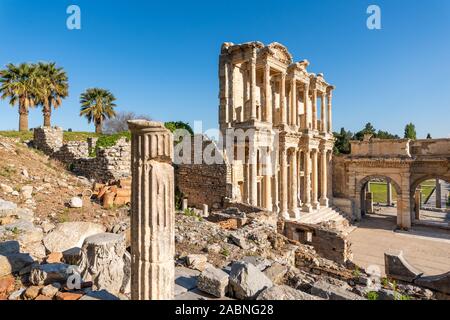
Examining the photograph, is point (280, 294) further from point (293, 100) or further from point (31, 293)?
point (293, 100)

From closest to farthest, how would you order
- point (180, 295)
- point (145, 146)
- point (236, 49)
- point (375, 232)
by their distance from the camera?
point (145, 146), point (180, 295), point (236, 49), point (375, 232)

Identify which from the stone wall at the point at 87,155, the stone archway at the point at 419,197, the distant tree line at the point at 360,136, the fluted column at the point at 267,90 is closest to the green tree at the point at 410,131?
the distant tree line at the point at 360,136

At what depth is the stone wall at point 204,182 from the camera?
15945 millimetres

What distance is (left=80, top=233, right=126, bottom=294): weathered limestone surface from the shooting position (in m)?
5.02

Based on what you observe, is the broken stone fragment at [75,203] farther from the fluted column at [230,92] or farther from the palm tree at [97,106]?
the palm tree at [97,106]

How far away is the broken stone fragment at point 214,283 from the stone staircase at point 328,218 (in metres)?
15.5

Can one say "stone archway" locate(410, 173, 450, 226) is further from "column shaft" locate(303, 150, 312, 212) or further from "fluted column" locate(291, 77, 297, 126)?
"fluted column" locate(291, 77, 297, 126)

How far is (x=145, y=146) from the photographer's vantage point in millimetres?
3971

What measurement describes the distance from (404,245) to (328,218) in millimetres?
5813

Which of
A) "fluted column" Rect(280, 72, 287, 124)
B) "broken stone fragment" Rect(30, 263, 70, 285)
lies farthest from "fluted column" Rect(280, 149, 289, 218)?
"broken stone fragment" Rect(30, 263, 70, 285)

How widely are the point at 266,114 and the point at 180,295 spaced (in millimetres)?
15337

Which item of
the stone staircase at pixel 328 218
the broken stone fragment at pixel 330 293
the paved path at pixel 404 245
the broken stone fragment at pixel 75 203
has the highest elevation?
the broken stone fragment at pixel 75 203

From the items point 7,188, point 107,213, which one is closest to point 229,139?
point 107,213
